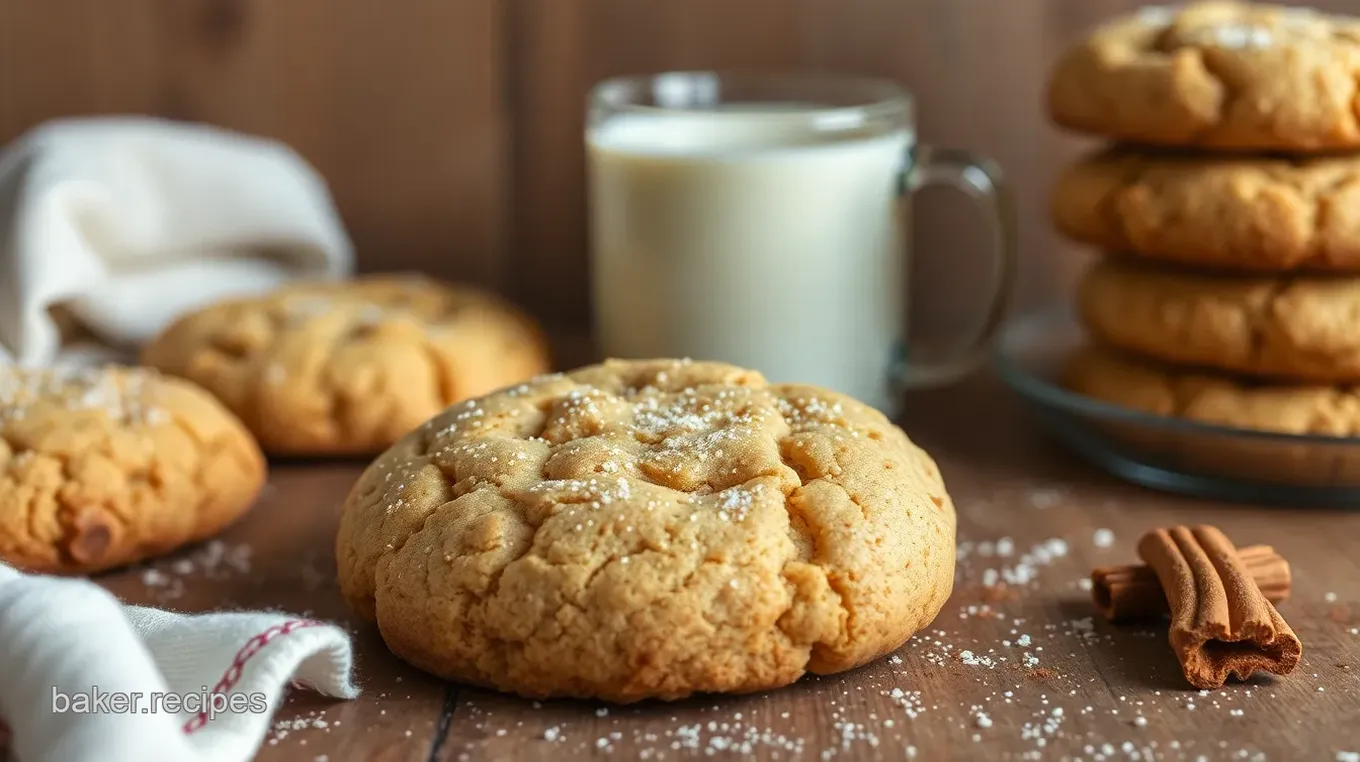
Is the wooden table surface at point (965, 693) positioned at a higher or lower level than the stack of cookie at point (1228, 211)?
lower

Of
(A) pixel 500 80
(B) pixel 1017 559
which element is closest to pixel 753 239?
(B) pixel 1017 559

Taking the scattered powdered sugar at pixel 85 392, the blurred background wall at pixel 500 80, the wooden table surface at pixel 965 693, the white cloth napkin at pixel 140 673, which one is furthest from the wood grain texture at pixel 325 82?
the white cloth napkin at pixel 140 673

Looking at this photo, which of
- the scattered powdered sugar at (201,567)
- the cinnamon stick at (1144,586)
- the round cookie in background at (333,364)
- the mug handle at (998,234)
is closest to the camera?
the cinnamon stick at (1144,586)

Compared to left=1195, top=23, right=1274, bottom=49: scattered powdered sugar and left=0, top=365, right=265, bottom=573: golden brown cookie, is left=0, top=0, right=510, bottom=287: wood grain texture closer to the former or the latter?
left=0, top=365, right=265, bottom=573: golden brown cookie

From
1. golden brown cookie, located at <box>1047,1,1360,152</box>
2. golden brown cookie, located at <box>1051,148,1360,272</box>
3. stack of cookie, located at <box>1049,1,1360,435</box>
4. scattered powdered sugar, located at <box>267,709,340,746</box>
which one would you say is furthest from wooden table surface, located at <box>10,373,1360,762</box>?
golden brown cookie, located at <box>1047,1,1360,152</box>

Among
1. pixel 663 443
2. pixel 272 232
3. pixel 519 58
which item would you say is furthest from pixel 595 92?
pixel 663 443

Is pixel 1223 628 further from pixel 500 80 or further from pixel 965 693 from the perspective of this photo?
pixel 500 80

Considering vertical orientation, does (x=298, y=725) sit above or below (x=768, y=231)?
below

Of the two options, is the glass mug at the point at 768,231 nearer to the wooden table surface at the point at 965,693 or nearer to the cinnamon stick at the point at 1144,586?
the wooden table surface at the point at 965,693
